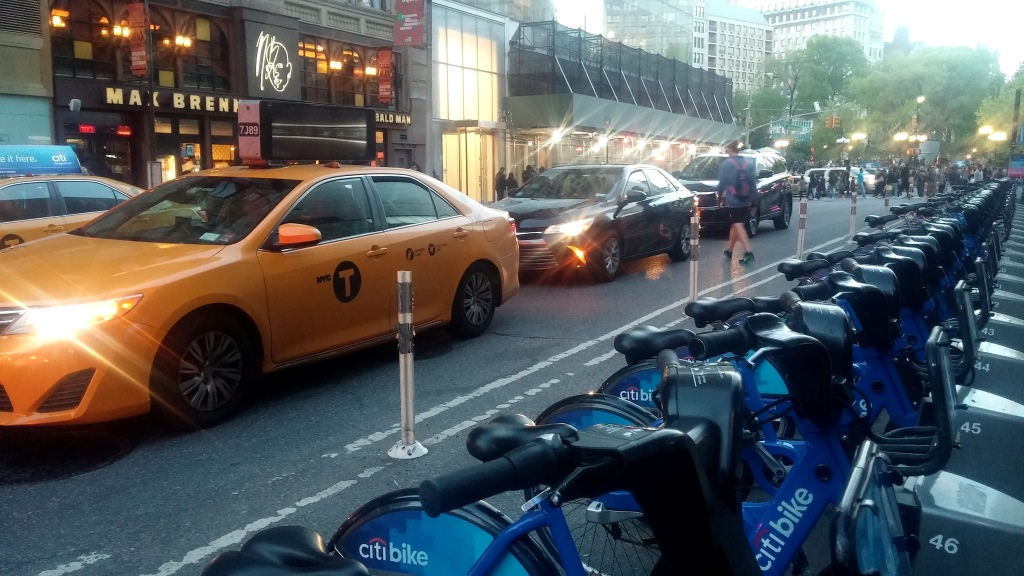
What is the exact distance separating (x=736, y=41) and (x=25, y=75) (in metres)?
160

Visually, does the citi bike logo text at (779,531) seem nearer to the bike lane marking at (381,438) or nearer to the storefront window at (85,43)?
the bike lane marking at (381,438)

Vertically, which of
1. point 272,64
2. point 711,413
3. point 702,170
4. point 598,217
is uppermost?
point 272,64

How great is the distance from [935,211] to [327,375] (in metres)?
5.55

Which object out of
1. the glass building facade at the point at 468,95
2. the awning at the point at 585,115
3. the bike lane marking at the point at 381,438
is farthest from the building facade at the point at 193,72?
the bike lane marking at the point at 381,438

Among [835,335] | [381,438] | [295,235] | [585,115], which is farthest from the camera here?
[585,115]

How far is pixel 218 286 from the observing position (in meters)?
5.69

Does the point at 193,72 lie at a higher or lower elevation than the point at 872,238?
higher

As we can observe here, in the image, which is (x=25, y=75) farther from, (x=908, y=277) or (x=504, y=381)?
(x=908, y=277)

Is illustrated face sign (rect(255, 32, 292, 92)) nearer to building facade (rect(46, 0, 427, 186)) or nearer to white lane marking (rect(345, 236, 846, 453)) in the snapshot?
building facade (rect(46, 0, 427, 186))

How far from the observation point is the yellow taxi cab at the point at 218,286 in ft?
16.4

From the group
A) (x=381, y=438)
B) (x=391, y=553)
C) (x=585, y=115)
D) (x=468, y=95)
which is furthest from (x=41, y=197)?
(x=585, y=115)

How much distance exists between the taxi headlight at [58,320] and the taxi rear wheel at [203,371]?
0.45 meters

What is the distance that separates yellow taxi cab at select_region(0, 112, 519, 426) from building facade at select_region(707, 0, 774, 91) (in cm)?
16055

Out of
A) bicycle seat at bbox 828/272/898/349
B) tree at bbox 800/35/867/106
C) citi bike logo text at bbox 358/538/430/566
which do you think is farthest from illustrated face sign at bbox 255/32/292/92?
tree at bbox 800/35/867/106
